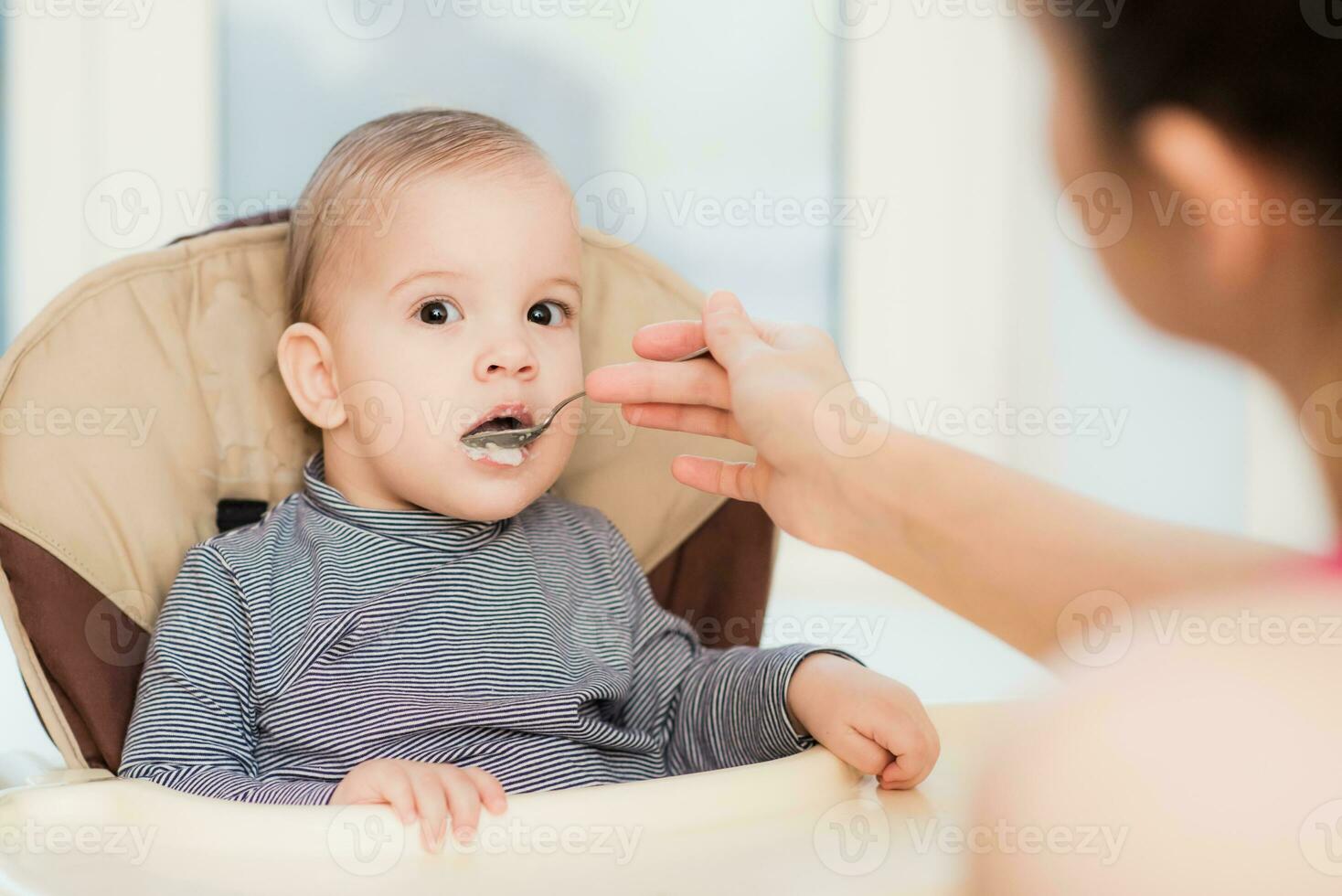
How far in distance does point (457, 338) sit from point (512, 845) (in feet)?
1.47

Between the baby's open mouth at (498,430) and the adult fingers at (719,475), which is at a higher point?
the adult fingers at (719,475)

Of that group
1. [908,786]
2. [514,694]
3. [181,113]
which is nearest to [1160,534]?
[908,786]

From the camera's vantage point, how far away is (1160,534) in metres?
0.58

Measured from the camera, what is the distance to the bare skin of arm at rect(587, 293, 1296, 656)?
1.93 feet

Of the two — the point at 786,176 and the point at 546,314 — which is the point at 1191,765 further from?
the point at 786,176

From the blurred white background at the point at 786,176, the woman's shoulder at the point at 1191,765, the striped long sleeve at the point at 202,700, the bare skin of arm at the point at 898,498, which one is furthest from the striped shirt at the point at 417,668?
the blurred white background at the point at 786,176

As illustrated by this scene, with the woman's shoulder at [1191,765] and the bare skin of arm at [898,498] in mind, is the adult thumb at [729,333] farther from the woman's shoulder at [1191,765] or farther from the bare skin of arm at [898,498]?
Result: the woman's shoulder at [1191,765]

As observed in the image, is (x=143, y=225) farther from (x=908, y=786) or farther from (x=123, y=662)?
(x=908, y=786)

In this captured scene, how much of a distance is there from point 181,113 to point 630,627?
1.68 metres

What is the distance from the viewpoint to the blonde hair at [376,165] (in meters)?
1.09

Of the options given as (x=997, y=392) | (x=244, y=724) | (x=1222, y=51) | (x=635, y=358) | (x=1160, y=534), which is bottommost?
(x=997, y=392)

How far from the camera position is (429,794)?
2.50 feet

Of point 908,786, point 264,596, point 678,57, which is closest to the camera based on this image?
point 908,786

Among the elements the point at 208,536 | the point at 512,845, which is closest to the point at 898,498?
the point at 512,845
